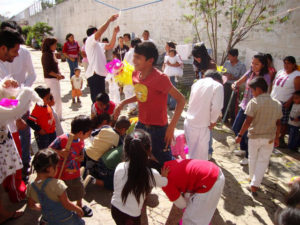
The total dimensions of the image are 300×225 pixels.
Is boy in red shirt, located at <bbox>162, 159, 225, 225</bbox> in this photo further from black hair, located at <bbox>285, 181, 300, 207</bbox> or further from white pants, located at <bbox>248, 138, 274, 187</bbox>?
white pants, located at <bbox>248, 138, 274, 187</bbox>

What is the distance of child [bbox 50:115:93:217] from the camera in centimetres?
252

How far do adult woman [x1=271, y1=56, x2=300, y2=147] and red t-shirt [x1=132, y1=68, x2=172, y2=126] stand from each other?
301 cm

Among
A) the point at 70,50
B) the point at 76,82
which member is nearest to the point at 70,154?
the point at 76,82

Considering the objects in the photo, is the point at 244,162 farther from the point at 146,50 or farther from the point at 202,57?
the point at 146,50

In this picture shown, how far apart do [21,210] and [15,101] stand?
54.0 inches

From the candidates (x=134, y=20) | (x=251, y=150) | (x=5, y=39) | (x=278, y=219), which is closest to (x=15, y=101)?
(x=5, y=39)

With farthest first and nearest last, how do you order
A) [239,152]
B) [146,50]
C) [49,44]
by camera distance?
[49,44], [239,152], [146,50]

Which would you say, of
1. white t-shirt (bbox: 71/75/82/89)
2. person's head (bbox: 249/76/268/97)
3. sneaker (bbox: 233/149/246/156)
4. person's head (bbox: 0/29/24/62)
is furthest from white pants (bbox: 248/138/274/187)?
white t-shirt (bbox: 71/75/82/89)

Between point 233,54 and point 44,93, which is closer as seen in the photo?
point 44,93

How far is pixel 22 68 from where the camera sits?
337 cm

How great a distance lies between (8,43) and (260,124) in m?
3.01

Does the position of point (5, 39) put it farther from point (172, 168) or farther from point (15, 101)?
point (172, 168)

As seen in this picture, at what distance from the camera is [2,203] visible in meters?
2.46

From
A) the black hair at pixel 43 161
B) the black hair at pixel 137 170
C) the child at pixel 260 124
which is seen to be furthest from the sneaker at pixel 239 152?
the black hair at pixel 43 161
